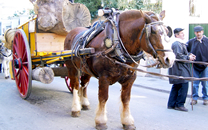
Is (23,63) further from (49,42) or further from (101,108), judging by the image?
(101,108)

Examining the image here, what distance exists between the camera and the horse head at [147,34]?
2.99 meters

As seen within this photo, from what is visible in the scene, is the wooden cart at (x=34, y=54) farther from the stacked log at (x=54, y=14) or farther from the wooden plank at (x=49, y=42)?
the stacked log at (x=54, y=14)

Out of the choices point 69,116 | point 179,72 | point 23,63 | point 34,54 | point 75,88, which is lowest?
point 69,116

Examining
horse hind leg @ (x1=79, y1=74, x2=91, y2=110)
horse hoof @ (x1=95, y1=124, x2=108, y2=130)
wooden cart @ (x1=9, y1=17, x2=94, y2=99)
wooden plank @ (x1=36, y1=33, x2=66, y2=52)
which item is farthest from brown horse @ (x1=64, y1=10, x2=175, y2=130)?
wooden plank @ (x1=36, y1=33, x2=66, y2=52)

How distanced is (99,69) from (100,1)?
9.50 m

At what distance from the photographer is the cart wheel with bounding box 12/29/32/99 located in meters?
5.21

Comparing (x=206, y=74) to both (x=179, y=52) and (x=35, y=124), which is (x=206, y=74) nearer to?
(x=179, y=52)

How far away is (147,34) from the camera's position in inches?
120

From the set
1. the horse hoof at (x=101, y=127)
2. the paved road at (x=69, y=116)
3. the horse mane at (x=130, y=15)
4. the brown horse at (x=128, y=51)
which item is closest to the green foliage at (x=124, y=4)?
the paved road at (x=69, y=116)

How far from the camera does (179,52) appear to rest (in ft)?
16.8

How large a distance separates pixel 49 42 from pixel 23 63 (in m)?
0.86

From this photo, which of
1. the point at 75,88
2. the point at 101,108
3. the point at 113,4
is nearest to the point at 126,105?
the point at 101,108

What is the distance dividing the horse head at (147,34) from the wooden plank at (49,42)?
9.10 feet

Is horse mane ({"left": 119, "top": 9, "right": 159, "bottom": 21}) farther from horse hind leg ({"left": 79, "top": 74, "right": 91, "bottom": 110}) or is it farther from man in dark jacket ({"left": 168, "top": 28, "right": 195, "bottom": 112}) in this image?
horse hind leg ({"left": 79, "top": 74, "right": 91, "bottom": 110})
